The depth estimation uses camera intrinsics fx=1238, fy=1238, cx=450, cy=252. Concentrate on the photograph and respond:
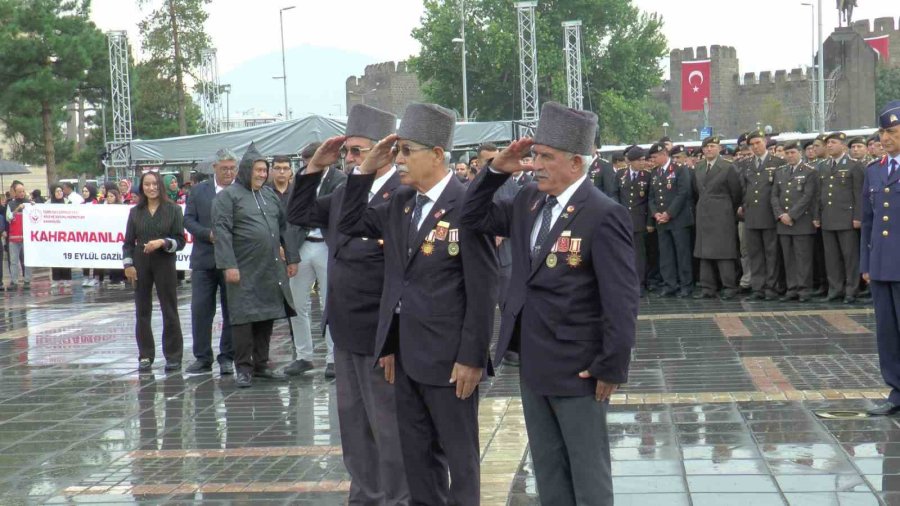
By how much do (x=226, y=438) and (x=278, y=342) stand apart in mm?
5047

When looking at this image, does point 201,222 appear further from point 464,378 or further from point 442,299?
point 464,378

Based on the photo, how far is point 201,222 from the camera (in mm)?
11016

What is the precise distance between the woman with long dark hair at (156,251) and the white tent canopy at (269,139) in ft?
39.0

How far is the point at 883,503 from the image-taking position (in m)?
5.86

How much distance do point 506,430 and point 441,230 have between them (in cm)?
297

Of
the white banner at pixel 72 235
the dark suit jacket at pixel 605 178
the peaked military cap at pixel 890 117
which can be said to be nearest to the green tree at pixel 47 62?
the white banner at pixel 72 235

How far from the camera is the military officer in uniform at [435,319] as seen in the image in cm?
500

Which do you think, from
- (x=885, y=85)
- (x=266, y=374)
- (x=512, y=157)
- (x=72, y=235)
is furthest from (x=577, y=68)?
(x=512, y=157)

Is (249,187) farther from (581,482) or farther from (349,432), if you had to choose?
(581,482)

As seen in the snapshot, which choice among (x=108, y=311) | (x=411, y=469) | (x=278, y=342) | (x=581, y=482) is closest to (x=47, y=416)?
(x=278, y=342)

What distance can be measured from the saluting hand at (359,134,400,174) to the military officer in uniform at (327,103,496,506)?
26 mm

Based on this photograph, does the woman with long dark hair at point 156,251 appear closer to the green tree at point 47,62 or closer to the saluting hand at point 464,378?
the saluting hand at point 464,378

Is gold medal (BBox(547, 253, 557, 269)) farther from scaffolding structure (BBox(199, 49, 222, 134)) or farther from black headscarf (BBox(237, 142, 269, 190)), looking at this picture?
scaffolding structure (BBox(199, 49, 222, 134))

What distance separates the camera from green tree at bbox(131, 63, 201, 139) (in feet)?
154
